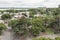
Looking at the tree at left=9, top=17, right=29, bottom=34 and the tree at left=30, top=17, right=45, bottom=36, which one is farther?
the tree at left=30, top=17, right=45, bottom=36

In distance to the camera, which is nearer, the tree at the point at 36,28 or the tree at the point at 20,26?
the tree at the point at 20,26

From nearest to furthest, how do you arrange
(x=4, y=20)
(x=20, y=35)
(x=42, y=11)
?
(x=20, y=35), (x=4, y=20), (x=42, y=11)

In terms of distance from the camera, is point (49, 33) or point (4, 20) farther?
point (4, 20)

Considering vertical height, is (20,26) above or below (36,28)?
above
